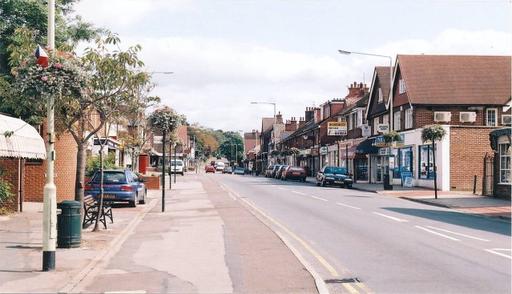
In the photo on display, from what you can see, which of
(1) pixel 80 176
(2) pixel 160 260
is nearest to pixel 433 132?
(1) pixel 80 176

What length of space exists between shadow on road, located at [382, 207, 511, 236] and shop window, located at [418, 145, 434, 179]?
54.4 ft

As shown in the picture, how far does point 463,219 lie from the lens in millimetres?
20578

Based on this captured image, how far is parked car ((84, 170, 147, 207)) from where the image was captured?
23.6m

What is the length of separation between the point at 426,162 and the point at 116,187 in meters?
23.7

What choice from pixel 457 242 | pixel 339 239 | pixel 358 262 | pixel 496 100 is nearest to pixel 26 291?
pixel 358 262

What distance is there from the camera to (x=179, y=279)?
965cm

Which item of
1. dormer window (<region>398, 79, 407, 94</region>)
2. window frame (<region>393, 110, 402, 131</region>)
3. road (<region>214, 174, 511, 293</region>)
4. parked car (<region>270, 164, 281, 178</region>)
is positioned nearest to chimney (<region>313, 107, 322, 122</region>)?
parked car (<region>270, 164, 281, 178</region>)

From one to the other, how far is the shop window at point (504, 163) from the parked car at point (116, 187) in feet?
56.6

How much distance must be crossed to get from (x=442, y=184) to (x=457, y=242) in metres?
25.0

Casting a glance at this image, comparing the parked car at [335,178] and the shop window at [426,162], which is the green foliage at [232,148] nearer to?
the parked car at [335,178]

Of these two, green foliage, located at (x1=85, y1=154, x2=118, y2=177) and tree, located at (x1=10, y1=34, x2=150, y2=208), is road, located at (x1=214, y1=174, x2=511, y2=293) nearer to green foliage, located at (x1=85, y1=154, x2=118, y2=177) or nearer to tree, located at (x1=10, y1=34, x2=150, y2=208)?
tree, located at (x1=10, y1=34, x2=150, y2=208)

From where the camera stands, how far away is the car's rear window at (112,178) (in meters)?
24.0

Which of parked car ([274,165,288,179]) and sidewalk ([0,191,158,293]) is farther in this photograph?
parked car ([274,165,288,179])

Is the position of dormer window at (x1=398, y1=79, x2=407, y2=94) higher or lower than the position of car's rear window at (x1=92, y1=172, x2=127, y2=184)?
higher
